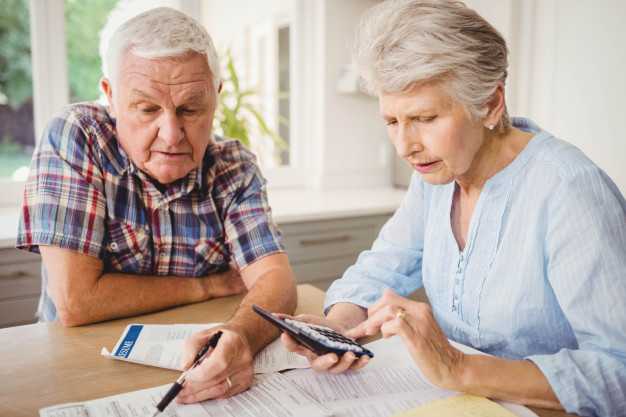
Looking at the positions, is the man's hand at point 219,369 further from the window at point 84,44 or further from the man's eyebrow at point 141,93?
the window at point 84,44

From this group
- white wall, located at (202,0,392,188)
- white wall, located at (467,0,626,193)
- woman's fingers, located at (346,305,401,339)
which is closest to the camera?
woman's fingers, located at (346,305,401,339)

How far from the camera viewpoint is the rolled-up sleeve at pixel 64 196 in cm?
135

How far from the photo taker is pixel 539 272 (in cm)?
109

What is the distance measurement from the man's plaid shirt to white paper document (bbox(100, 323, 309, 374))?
278 millimetres

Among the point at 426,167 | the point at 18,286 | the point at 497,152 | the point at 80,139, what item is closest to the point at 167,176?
the point at 80,139

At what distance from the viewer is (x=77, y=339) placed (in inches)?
47.8

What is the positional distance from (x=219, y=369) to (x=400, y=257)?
0.65 meters

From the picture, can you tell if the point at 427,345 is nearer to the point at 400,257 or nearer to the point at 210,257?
the point at 400,257

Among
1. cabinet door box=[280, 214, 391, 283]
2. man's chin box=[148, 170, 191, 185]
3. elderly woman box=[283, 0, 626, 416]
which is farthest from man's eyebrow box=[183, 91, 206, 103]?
cabinet door box=[280, 214, 391, 283]

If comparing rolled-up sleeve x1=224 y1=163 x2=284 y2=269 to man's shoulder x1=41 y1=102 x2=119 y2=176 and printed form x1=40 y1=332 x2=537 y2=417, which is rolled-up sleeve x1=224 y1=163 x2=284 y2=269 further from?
printed form x1=40 y1=332 x2=537 y2=417

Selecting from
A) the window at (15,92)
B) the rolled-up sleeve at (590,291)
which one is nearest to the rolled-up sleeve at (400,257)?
the rolled-up sleeve at (590,291)

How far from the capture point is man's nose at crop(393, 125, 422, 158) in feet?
3.75

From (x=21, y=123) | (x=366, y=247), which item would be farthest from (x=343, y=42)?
(x=21, y=123)

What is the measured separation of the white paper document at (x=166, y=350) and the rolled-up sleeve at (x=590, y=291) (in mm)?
457
